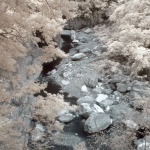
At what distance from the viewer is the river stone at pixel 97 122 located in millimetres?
6844

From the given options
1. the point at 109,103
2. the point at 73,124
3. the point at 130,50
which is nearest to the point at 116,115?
the point at 109,103

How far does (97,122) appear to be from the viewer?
22.9 feet

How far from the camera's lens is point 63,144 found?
6453 mm

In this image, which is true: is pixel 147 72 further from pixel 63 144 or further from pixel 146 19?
pixel 63 144

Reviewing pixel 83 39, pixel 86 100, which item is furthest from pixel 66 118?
pixel 83 39

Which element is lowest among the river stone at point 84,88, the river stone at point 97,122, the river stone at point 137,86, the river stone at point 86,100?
the river stone at point 84,88

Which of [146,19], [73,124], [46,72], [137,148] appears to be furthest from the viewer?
[46,72]

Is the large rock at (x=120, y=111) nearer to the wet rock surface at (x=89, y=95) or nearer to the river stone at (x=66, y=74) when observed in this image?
the wet rock surface at (x=89, y=95)

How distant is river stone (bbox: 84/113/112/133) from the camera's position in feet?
22.5

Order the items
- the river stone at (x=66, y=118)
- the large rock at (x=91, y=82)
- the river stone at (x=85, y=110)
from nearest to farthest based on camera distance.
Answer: the river stone at (x=66, y=118)
the river stone at (x=85, y=110)
the large rock at (x=91, y=82)

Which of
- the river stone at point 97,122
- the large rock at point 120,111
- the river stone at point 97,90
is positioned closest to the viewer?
the river stone at point 97,122

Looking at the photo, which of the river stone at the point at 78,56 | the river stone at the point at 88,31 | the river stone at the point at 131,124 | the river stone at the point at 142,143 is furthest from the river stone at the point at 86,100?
the river stone at the point at 88,31

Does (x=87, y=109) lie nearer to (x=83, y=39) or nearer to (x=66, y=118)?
(x=66, y=118)

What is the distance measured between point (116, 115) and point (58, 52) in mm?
3665
